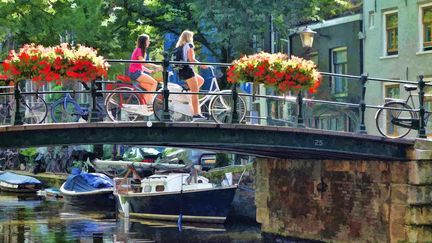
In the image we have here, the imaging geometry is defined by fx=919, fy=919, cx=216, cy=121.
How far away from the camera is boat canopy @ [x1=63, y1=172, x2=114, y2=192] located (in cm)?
3391

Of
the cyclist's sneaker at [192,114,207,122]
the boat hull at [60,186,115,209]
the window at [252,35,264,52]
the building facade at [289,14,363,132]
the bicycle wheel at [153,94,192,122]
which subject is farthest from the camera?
the boat hull at [60,186,115,209]

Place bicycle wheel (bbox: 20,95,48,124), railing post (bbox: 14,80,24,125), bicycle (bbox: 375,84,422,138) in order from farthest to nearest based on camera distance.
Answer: bicycle (bbox: 375,84,422,138) < bicycle wheel (bbox: 20,95,48,124) < railing post (bbox: 14,80,24,125)

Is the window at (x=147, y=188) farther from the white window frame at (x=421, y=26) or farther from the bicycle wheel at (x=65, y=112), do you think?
the bicycle wheel at (x=65, y=112)

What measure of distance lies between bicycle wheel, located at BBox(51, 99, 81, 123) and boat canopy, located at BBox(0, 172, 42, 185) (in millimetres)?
27509

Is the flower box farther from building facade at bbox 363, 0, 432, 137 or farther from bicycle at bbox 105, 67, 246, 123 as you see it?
building facade at bbox 363, 0, 432, 137

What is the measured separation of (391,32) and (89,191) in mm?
12358

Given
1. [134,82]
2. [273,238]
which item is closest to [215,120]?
[134,82]

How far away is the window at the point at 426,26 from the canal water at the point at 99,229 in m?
7.50

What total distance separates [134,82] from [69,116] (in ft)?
3.67

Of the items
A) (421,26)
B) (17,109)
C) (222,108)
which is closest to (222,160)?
(421,26)

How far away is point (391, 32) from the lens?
28.8 meters

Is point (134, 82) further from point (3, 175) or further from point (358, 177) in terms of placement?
point (3, 175)

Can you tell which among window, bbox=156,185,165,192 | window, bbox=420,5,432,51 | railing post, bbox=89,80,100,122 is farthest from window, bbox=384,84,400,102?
railing post, bbox=89,80,100,122

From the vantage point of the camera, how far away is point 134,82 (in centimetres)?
1410
